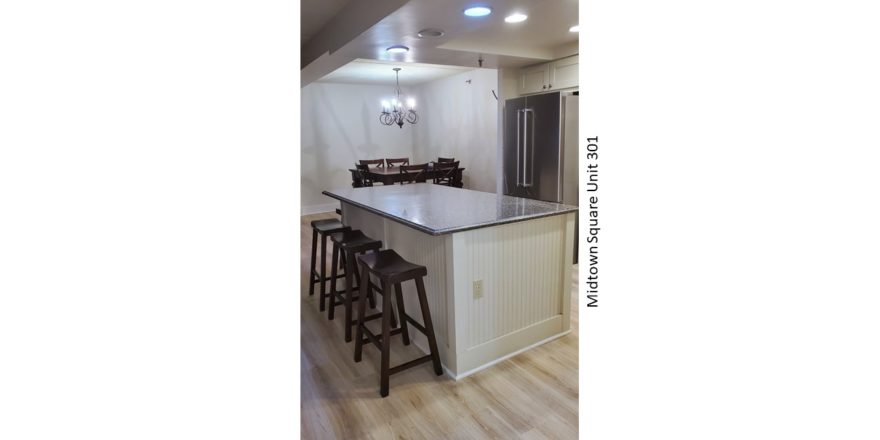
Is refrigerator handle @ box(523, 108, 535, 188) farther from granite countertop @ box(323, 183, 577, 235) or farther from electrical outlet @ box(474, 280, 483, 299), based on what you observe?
electrical outlet @ box(474, 280, 483, 299)

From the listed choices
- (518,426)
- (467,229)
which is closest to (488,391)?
(518,426)

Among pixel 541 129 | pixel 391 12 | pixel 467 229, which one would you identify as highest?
pixel 391 12

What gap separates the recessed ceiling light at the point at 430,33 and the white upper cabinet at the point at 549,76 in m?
1.57

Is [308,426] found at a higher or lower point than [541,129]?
lower

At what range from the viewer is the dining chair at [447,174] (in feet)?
20.5

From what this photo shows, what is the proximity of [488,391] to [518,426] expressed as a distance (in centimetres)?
28

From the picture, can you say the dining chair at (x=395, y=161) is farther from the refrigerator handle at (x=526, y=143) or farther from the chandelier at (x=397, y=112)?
the refrigerator handle at (x=526, y=143)

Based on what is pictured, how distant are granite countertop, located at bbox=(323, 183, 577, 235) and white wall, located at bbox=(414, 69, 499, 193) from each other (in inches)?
122

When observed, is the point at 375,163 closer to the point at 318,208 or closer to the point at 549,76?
the point at 318,208
